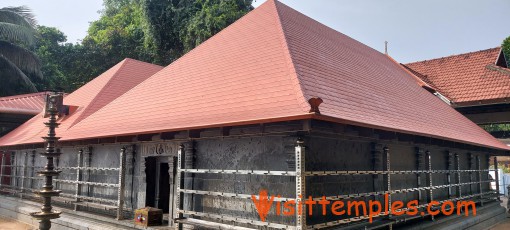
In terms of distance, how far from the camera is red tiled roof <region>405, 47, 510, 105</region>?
15.9 metres

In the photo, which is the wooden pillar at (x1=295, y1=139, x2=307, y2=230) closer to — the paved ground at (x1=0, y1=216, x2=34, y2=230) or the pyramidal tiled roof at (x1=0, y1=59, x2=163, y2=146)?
the pyramidal tiled roof at (x1=0, y1=59, x2=163, y2=146)

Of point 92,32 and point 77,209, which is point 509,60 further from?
point 92,32

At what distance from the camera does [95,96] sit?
1343cm

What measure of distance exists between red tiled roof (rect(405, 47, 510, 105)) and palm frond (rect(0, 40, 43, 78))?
2192cm

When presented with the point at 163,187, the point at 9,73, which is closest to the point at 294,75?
the point at 163,187

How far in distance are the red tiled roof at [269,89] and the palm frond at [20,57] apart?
49.5ft

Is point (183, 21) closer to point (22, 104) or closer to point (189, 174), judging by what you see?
point (22, 104)

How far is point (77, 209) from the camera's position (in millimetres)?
10828

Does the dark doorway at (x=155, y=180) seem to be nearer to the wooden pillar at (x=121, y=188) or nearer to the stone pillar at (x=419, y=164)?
the wooden pillar at (x=121, y=188)

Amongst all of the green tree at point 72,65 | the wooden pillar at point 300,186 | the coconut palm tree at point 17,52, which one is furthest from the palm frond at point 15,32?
the wooden pillar at point 300,186

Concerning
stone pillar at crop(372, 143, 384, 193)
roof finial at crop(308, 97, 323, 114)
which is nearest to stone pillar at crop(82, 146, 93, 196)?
stone pillar at crop(372, 143, 384, 193)

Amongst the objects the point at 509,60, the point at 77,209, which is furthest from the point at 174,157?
the point at 509,60

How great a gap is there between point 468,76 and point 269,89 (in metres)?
15.1

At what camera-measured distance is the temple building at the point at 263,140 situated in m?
6.30
